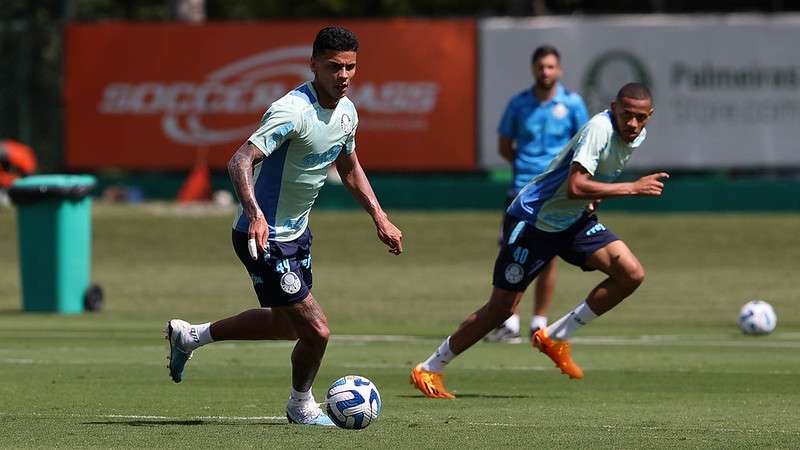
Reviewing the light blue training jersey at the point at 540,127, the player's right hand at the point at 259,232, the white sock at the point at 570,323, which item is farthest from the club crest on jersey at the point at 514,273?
the light blue training jersey at the point at 540,127

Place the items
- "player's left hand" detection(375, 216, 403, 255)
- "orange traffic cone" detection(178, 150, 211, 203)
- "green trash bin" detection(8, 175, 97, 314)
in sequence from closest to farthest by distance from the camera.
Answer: "player's left hand" detection(375, 216, 403, 255), "green trash bin" detection(8, 175, 97, 314), "orange traffic cone" detection(178, 150, 211, 203)

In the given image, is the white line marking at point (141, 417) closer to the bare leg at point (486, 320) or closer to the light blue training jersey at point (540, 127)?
the bare leg at point (486, 320)

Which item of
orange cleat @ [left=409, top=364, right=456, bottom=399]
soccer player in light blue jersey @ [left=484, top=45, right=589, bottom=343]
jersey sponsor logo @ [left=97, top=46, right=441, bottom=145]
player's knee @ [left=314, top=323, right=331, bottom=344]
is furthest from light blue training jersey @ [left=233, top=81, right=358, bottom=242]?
jersey sponsor logo @ [left=97, top=46, right=441, bottom=145]

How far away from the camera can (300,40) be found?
2892 cm

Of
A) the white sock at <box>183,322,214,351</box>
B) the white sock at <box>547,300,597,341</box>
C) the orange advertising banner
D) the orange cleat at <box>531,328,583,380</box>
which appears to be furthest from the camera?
the orange advertising banner

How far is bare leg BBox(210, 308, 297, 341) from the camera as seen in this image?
32.0ft

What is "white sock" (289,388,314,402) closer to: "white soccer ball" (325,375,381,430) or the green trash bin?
"white soccer ball" (325,375,381,430)

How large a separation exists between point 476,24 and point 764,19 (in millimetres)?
4541

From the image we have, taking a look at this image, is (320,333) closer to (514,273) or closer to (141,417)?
(141,417)

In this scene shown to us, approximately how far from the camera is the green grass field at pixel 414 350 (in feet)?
30.8

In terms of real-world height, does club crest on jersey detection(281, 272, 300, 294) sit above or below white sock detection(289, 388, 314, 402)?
above

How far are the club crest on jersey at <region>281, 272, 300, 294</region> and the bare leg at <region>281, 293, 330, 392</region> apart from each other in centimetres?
9

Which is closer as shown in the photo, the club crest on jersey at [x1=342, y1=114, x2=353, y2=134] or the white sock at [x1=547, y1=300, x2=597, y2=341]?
the club crest on jersey at [x1=342, y1=114, x2=353, y2=134]

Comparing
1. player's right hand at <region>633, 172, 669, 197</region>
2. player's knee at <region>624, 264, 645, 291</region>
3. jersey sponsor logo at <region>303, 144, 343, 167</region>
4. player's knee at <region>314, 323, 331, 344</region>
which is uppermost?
jersey sponsor logo at <region>303, 144, 343, 167</region>
